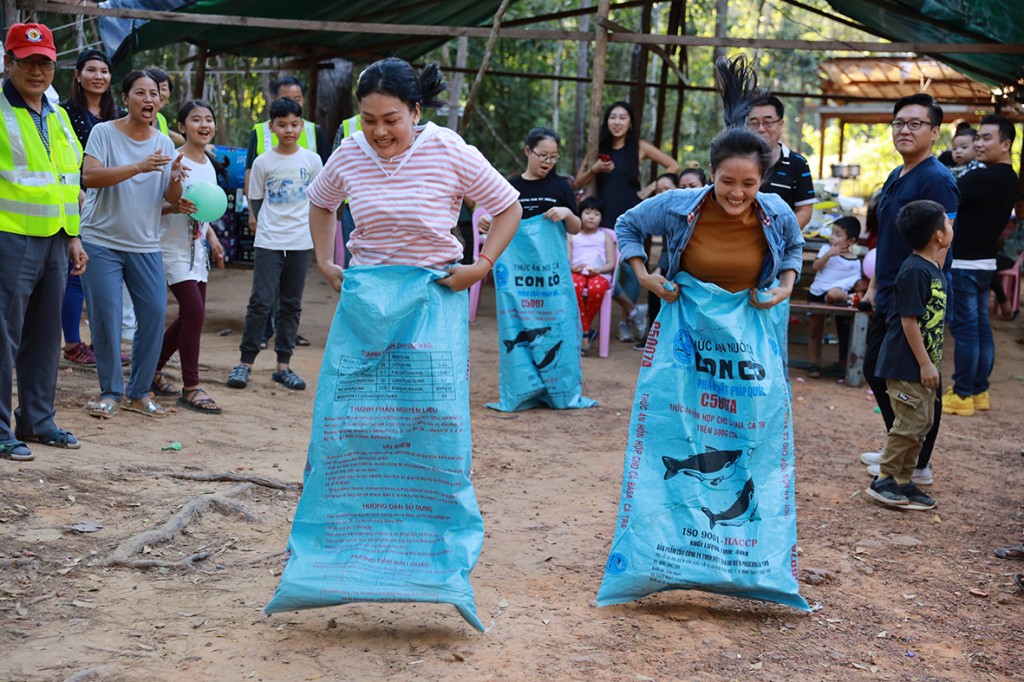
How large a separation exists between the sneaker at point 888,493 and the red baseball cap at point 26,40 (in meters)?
4.18

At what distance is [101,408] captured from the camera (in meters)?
5.63

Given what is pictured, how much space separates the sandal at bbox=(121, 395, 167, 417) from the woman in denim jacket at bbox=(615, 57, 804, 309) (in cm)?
331

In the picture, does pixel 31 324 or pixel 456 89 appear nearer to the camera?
pixel 31 324

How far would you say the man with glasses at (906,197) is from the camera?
5.01 metres

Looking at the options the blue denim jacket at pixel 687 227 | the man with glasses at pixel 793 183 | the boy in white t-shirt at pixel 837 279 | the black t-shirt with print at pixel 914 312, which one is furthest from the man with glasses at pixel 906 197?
the boy in white t-shirt at pixel 837 279

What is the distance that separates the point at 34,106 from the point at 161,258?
129 cm

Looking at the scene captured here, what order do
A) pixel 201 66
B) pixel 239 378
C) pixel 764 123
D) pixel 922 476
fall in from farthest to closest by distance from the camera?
1. pixel 201 66
2. pixel 239 378
3. pixel 922 476
4. pixel 764 123

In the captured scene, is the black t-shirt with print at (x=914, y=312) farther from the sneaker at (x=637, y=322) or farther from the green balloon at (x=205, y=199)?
the sneaker at (x=637, y=322)

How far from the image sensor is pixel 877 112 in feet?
57.8

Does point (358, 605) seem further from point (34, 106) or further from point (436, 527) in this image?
point (34, 106)

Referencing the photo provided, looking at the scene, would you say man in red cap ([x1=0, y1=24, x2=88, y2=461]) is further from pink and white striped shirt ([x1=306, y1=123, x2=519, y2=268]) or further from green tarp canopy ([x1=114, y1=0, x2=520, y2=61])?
green tarp canopy ([x1=114, y1=0, x2=520, y2=61])

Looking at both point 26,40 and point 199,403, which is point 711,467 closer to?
point 26,40

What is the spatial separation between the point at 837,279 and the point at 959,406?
1762 mm

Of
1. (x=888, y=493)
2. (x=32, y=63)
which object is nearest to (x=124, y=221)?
(x=32, y=63)
